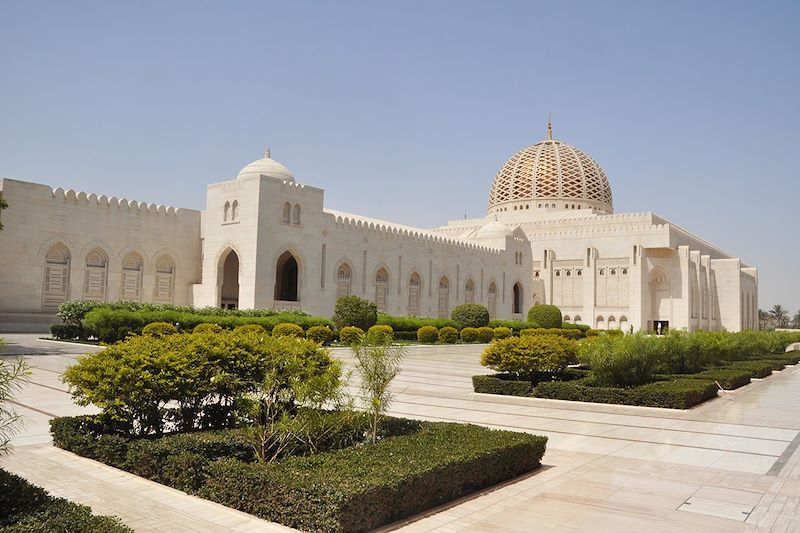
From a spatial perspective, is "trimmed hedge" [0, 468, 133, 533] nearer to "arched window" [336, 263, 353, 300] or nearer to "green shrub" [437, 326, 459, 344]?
"green shrub" [437, 326, 459, 344]

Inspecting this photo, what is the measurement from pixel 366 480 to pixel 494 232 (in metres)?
36.0

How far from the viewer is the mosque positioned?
21.6 m

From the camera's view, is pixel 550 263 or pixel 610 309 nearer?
pixel 610 309

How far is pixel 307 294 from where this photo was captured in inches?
1000

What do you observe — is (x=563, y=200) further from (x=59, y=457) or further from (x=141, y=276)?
(x=59, y=457)

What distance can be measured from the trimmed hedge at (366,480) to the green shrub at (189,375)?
0.85 meters

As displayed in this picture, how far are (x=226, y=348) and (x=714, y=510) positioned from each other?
4361 millimetres

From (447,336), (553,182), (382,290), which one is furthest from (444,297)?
(553,182)

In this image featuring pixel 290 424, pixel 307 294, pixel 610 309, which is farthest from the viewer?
pixel 610 309

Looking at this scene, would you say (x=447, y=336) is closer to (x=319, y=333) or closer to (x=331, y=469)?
(x=319, y=333)

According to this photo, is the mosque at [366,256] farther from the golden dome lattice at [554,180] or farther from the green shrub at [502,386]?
the green shrub at [502,386]

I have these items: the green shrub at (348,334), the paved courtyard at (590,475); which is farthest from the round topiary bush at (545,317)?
the paved courtyard at (590,475)

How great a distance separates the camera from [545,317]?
3328cm

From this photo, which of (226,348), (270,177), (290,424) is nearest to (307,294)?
(270,177)
